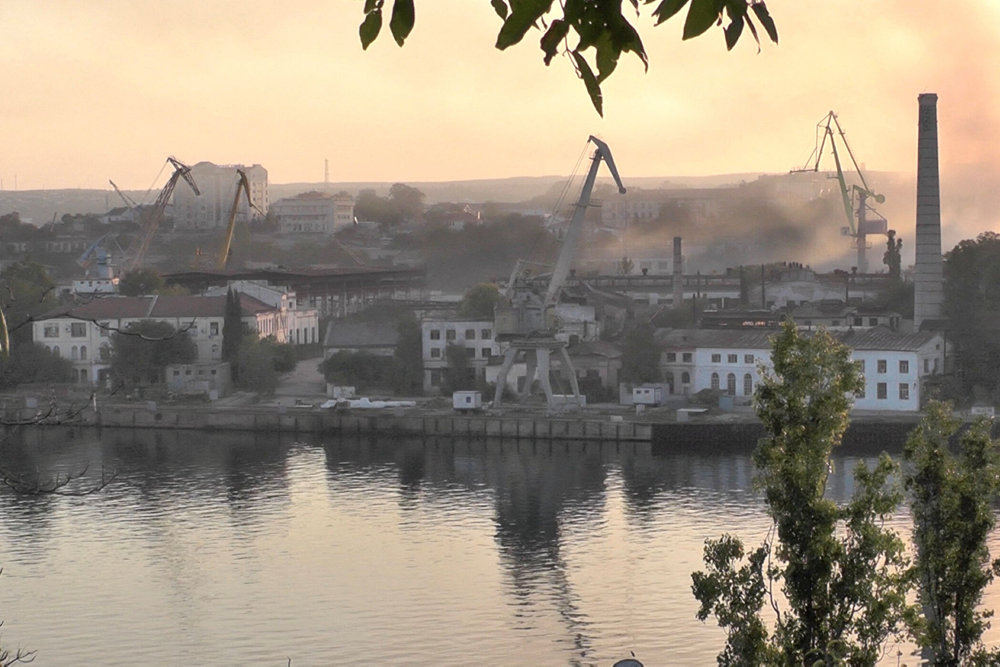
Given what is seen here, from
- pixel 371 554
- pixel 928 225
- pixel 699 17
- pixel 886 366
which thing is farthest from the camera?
pixel 928 225

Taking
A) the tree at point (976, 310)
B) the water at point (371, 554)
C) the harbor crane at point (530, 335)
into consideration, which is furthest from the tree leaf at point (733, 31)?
the tree at point (976, 310)

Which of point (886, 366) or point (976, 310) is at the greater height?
point (976, 310)

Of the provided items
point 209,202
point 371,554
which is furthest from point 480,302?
point 209,202

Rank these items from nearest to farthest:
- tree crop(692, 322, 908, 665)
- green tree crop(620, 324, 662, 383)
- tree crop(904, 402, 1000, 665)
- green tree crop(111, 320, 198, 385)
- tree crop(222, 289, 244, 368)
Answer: tree crop(692, 322, 908, 665) → tree crop(904, 402, 1000, 665) → green tree crop(620, 324, 662, 383) → green tree crop(111, 320, 198, 385) → tree crop(222, 289, 244, 368)

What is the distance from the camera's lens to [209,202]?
35.2 metres

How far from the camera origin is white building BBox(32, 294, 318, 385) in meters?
13.9

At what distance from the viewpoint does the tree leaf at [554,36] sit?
102 cm

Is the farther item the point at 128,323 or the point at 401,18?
the point at 128,323

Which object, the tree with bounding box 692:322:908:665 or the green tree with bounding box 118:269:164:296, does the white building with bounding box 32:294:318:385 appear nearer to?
the green tree with bounding box 118:269:164:296

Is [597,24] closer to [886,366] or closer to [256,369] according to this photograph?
[886,366]

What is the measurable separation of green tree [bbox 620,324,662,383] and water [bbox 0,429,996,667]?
1.49 m

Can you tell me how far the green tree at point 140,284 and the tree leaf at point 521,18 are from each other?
52.9 feet

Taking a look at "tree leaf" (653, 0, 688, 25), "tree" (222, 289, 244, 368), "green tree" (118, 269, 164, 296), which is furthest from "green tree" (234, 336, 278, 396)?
"tree leaf" (653, 0, 688, 25)

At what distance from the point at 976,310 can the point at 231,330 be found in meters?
6.03
